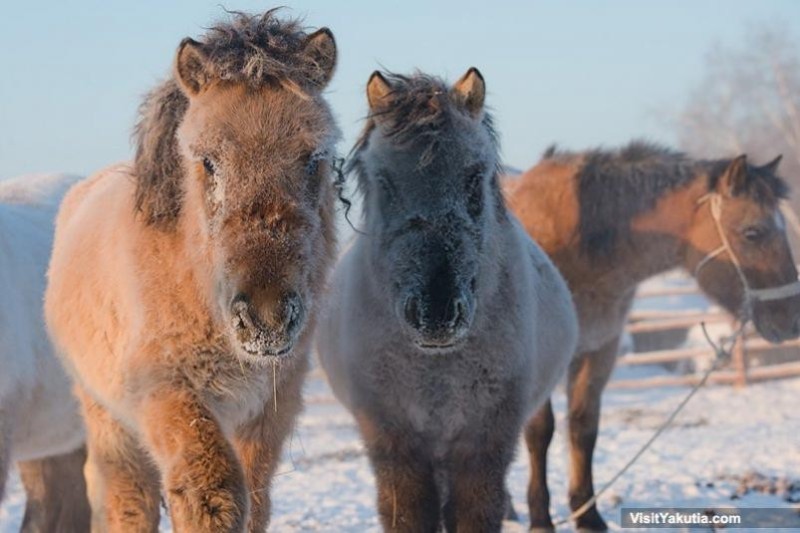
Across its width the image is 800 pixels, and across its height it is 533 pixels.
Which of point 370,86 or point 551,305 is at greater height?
point 370,86

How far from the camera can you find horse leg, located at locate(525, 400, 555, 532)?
6859mm

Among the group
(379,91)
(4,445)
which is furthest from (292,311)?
(4,445)

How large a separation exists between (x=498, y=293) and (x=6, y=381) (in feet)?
7.64

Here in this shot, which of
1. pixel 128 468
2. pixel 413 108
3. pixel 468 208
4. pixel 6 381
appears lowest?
pixel 128 468

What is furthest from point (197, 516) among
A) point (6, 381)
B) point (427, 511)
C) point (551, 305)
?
point (551, 305)

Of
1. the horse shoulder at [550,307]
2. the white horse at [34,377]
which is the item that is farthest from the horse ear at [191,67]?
the horse shoulder at [550,307]

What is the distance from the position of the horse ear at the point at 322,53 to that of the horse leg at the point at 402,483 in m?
1.66

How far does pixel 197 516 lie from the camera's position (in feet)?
11.0

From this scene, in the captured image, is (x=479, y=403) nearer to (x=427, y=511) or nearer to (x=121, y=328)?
(x=427, y=511)

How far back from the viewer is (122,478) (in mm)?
4086

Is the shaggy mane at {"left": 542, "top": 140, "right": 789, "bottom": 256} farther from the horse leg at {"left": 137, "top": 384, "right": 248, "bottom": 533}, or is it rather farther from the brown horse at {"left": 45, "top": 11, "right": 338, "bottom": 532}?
the horse leg at {"left": 137, "top": 384, "right": 248, "bottom": 533}

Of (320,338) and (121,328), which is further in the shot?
(320,338)

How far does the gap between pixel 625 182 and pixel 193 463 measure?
528 centimetres

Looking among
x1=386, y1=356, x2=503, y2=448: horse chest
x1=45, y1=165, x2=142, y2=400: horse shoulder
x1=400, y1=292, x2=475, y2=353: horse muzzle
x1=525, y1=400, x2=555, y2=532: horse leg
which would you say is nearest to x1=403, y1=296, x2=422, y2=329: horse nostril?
x1=400, y1=292, x2=475, y2=353: horse muzzle
